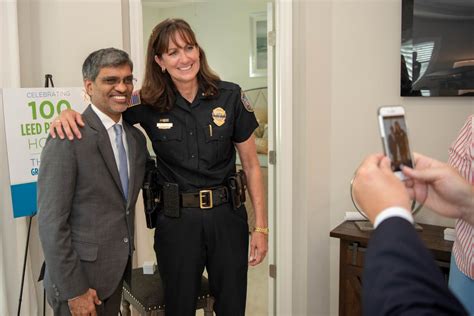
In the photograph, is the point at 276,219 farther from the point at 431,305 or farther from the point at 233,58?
the point at 233,58

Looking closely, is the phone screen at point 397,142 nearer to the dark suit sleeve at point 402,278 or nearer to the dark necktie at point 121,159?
the dark suit sleeve at point 402,278

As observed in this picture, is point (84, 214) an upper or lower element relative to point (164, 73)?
lower

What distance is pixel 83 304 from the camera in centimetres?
163

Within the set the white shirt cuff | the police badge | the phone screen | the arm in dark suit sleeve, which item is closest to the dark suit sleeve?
the white shirt cuff

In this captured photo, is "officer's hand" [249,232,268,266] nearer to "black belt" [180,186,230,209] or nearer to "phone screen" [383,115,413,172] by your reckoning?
"black belt" [180,186,230,209]

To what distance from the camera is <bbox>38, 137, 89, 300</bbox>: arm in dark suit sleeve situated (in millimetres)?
1570

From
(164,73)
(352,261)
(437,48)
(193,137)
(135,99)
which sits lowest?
(352,261)

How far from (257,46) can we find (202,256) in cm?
451

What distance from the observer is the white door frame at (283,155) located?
2.77 m

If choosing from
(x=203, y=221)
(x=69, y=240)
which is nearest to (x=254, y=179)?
(x=203, y=221)

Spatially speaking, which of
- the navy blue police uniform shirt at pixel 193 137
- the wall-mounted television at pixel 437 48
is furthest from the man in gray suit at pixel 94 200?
the wall-mounted television at pixel 437 48

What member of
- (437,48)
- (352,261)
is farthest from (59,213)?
(437,48)

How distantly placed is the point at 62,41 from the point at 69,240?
1083mm

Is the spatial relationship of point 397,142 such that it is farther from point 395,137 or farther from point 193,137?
point 193,137
